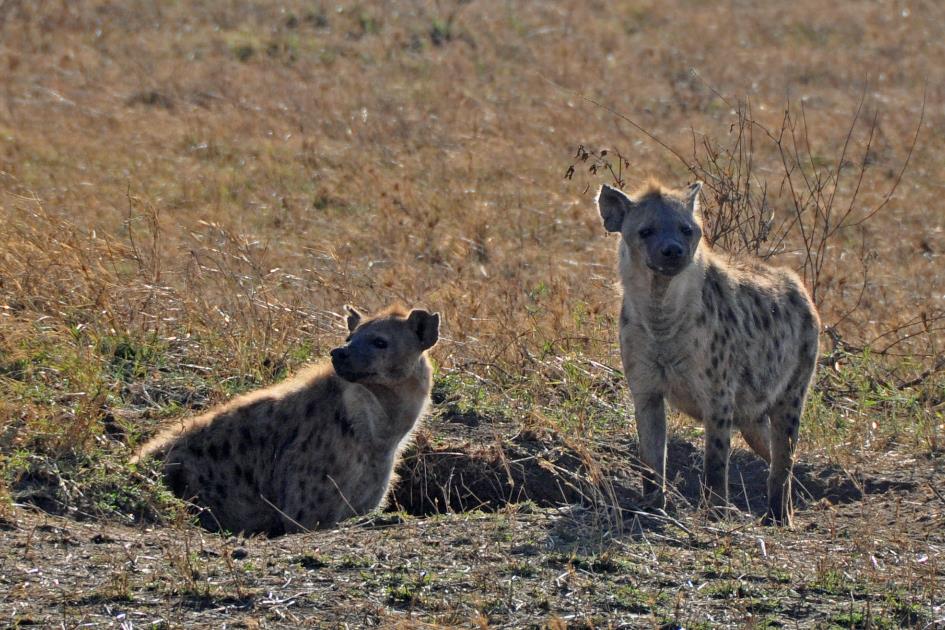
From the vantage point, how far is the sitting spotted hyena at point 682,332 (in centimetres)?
527

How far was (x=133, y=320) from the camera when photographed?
6383 mm

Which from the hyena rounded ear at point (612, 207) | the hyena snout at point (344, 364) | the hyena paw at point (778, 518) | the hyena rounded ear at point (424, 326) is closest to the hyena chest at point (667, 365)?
the hyena rounded ear at point (612, 207)

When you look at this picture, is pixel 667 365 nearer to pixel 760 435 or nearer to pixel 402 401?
pixel 760 435

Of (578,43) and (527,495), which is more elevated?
(578,43)

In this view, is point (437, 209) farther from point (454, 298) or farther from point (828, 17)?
point (828, 17)

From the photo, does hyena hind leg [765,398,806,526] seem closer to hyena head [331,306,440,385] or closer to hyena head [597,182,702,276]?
hyena head [597,182,702,276]

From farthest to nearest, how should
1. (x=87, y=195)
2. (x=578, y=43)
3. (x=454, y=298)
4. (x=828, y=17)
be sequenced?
(x=828, y=17) < (x=578, y=43) < (x=87, y=195) < (x=454, y=298)

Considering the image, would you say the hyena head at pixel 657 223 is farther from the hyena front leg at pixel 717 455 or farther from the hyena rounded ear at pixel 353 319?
the hyena rounded ear at pixel 353 319

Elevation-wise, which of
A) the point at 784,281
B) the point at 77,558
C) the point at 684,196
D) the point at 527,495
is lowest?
the point at 527,495

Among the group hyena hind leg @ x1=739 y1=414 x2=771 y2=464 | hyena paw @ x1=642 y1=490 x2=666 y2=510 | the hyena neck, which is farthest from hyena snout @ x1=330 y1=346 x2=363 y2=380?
hyena hind leg @ x1=739 y1=414 x2=771 y2=464

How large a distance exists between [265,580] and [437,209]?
5916 millimetres

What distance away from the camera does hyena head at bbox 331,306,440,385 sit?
5441 millimetres

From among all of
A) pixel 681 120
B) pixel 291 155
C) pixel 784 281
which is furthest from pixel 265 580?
pixel 681 120

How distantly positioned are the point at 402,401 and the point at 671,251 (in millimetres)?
1266
